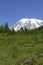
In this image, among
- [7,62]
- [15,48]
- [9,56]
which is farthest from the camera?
[15,48]

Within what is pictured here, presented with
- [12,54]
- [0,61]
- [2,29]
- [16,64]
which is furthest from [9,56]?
[2,29]

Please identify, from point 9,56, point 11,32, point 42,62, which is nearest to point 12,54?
point 9,56

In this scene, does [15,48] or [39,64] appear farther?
[15,48]

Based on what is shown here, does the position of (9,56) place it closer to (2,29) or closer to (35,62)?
(35,62)

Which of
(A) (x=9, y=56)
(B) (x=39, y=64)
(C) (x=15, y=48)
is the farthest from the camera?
(C) (x=15, y=48)

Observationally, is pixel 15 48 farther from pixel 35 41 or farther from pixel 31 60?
pixel 31 60

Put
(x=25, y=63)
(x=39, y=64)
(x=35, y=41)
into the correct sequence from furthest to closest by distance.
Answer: (x=35, y=41) < (x=25, y=63) < (x=39, y=64)

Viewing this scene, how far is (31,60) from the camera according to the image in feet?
44.8

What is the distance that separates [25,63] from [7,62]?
1.51 metres

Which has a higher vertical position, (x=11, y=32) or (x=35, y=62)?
(x=11, y=32)

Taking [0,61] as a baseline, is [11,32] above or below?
above

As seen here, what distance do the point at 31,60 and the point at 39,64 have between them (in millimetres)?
1081

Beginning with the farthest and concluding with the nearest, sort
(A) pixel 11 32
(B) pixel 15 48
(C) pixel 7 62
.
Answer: (A) pixel 11 32 < (B) pixel 15 48 < (C) pixel 7 62

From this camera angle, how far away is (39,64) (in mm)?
12648
